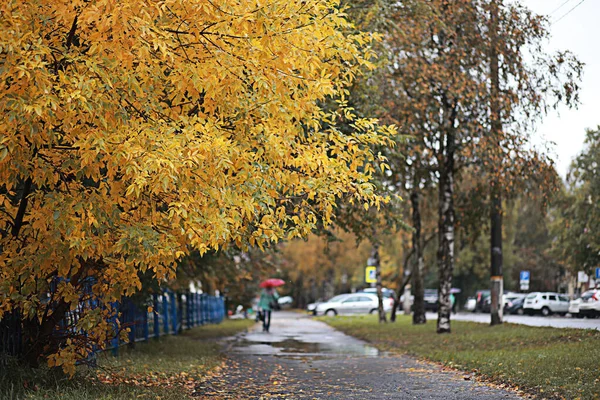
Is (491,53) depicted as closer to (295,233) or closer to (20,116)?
(295,233)

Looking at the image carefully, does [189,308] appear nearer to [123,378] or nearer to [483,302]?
[123,378]

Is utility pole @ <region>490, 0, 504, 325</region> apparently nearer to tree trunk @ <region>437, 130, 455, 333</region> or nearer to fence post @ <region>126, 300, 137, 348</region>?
tree trunk @ <region>437, 130, 455, 333</region>

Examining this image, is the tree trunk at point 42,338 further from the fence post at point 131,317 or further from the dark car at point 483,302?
the dark car at point 483,302

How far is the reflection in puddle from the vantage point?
1759cm

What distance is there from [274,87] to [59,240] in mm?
2617

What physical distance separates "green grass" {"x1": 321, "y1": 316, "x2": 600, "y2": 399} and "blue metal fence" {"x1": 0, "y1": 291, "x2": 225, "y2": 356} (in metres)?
5.28

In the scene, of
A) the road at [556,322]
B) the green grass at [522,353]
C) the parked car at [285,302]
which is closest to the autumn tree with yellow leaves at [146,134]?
the green grass at [522,353]

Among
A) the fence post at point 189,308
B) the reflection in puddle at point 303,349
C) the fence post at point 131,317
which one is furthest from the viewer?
the fence post at point 189,308

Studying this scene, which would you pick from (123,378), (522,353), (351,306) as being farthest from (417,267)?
(351,306)

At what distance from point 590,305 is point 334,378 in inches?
1316

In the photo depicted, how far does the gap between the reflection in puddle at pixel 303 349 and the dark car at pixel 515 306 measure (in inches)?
1410

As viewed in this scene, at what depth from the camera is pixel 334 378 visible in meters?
12.3

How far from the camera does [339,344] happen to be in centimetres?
2145

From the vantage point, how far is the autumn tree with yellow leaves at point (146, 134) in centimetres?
724
